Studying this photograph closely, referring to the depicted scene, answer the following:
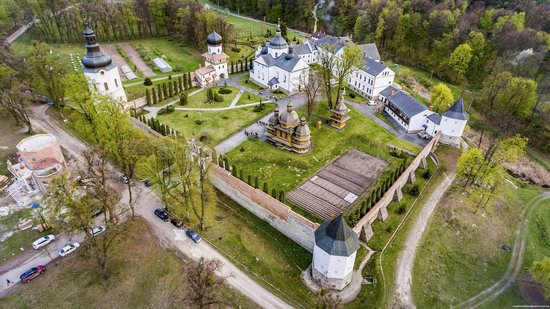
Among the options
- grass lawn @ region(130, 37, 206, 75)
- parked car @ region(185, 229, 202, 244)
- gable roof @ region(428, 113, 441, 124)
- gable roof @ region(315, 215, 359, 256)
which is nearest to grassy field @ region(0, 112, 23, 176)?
parked car @ region(185, 229, 202, 244)

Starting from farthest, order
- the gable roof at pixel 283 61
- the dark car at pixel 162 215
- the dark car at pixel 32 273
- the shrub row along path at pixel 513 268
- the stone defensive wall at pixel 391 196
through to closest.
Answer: the gable roof at pixel 283 61, the dark car at pixel 162 215, the stone defensive wall at pixel 391 196, the shrub row along path at pixel 513 268, the dark car at pixel 32 273

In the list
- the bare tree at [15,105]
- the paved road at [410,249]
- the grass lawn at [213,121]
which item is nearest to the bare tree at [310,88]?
the grass lawn at [213,121]

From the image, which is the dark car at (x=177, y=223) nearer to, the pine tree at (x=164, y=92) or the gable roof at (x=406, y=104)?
the pine tree at (x=164, y=92)

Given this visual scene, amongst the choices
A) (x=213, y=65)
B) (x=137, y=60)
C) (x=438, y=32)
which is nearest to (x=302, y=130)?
(x=213, y=65)

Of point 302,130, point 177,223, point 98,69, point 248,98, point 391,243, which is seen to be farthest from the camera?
point 248,98

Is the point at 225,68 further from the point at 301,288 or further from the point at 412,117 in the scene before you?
the point at 301,288

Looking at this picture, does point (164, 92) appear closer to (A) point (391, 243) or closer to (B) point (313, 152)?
(B) point (313, 152)
